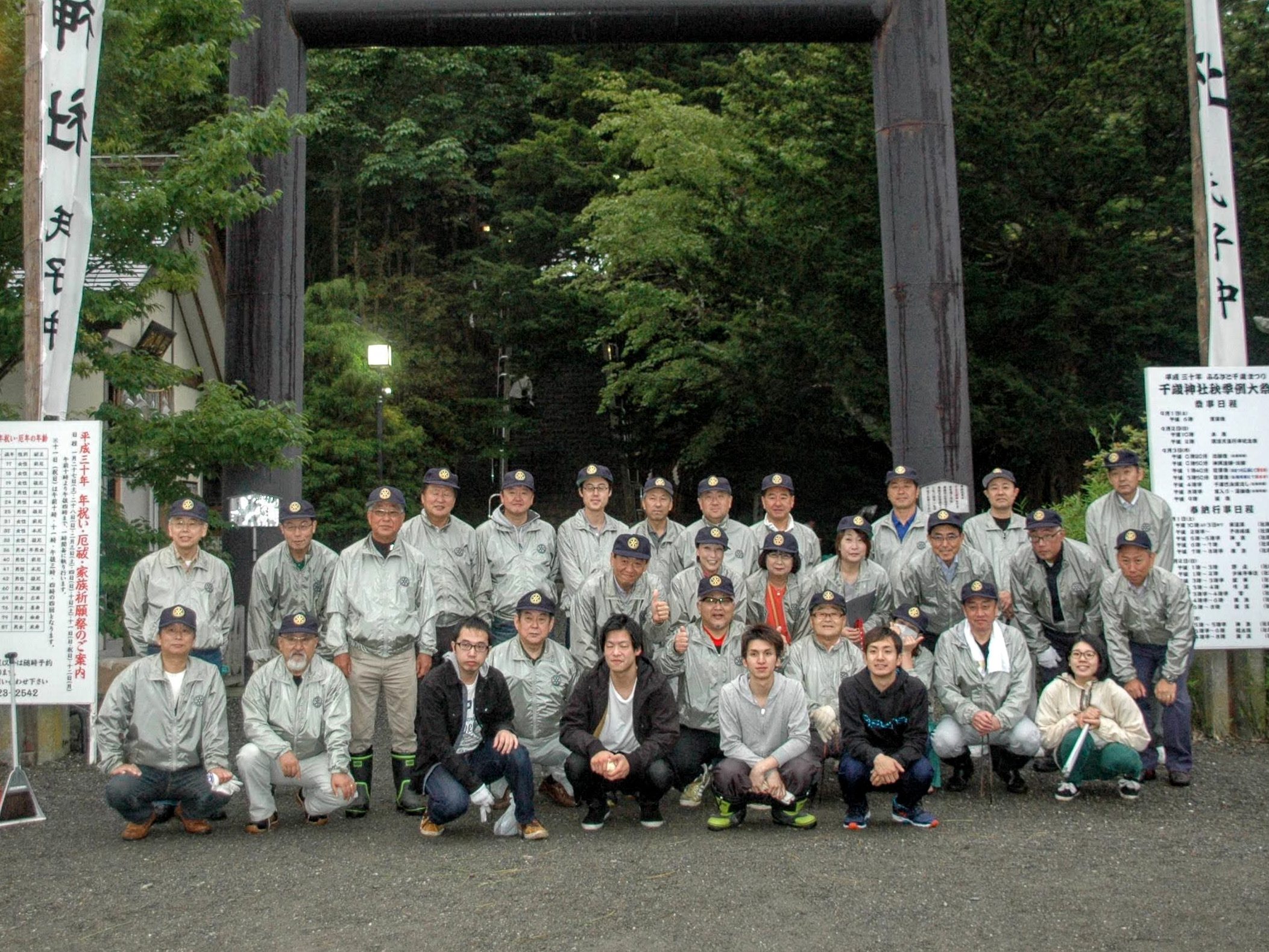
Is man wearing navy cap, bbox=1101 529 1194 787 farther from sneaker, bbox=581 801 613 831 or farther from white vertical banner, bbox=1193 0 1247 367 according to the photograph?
sneaker, bbox=581 801 613 831

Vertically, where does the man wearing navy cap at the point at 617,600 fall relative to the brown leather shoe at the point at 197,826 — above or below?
above

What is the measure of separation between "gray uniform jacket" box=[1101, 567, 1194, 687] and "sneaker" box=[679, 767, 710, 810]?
8.21 feet

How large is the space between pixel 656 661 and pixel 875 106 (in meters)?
6.22

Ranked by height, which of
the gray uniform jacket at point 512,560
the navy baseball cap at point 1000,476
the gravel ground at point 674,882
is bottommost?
the gravel ground at point 674,882

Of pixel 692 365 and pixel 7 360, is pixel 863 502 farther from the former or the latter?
pixel 7 360

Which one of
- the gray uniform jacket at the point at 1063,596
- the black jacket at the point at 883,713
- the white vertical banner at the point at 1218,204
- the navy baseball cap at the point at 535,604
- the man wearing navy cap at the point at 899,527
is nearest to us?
the black jacket at the point at 883,713

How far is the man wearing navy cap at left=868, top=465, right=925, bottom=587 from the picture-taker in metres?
8.08

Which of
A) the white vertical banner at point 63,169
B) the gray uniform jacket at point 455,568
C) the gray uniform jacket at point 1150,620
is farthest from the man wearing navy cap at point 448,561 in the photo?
the gray uniform jacket at point 1150,620

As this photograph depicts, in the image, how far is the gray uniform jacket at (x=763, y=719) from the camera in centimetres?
638

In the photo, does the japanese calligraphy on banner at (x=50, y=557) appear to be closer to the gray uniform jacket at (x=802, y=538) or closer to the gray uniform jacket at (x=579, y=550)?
the gray uniform jacket at (x=579, y=550)

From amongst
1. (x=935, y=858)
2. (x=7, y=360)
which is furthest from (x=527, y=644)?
(x=7, y=360)

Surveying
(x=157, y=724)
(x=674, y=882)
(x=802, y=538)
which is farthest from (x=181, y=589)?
(x=802, y=538)

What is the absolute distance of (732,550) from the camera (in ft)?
26.1

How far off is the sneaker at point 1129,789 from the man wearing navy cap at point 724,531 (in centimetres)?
249
